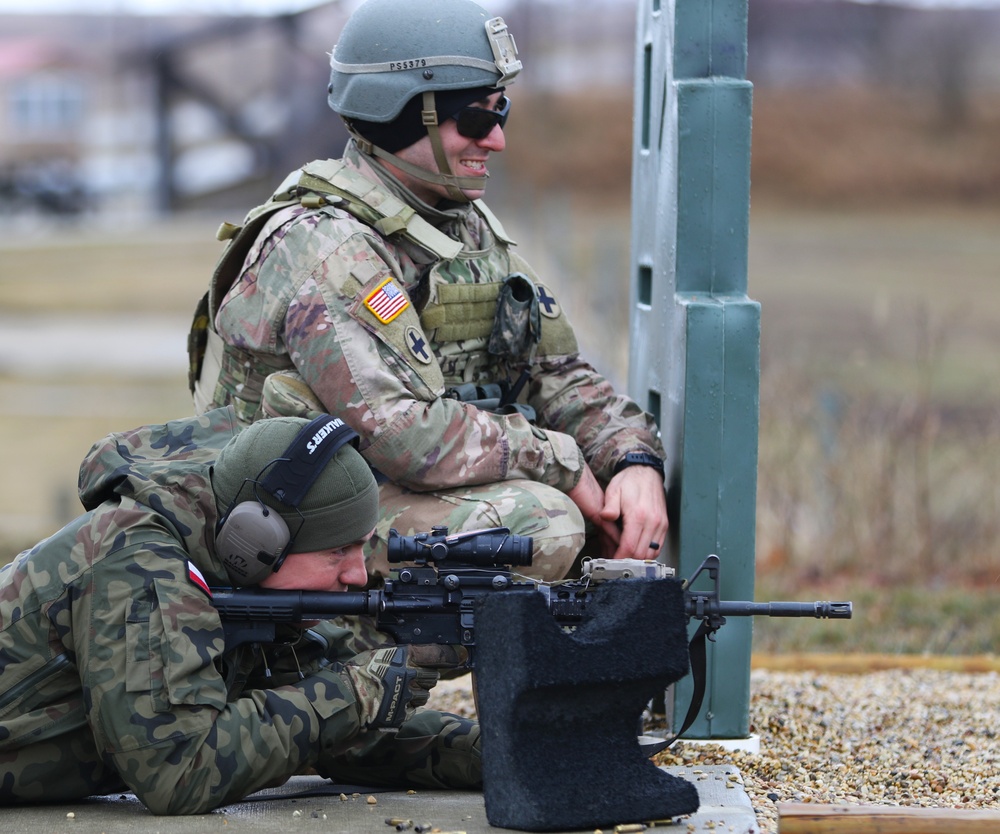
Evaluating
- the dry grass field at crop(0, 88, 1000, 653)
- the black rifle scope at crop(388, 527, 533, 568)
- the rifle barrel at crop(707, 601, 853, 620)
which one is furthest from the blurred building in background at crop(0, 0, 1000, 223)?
the rifle barrel at crop(707, 601, 853, 620)

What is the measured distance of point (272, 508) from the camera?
338 centimetres

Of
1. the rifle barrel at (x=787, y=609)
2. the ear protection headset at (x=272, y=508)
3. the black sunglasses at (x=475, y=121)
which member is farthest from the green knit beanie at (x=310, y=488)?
the black sunglasses at (x=475, y=121)

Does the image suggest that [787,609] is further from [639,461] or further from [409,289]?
[409,289]

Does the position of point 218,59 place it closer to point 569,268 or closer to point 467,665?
point 569,268

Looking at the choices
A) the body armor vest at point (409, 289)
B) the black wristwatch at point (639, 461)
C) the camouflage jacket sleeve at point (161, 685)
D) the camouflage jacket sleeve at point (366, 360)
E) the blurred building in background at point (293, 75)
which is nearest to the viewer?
the camouflage jacket sleeve at point (161, 685)

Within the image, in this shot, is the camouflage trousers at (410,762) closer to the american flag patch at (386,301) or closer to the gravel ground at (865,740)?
the gravel ground at (865,740)

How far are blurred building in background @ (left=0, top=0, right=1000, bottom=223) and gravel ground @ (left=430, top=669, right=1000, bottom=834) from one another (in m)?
32.2

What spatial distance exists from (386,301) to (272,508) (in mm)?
1005

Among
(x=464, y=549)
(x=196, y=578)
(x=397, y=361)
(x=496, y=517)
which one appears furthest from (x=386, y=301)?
(x=196, y=578)

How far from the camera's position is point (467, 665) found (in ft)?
13.3

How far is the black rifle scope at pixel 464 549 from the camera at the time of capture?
143 inches

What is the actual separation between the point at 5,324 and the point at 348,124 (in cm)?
2187

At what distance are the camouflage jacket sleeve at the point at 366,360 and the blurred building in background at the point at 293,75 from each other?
3295 cm

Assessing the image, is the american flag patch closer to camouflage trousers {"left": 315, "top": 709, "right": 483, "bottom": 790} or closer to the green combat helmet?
the green combat helmet
